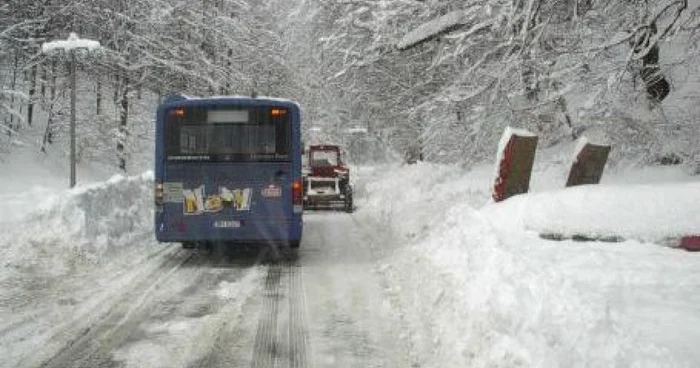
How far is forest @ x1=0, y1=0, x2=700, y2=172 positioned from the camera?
11.8 m

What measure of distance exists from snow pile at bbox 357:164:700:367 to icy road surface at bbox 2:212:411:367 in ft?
1.79

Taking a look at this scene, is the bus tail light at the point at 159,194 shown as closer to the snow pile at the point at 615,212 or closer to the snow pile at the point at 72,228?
the snow pile at the point at 72,228

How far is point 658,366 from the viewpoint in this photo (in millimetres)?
4152

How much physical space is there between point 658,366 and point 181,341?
4.19m

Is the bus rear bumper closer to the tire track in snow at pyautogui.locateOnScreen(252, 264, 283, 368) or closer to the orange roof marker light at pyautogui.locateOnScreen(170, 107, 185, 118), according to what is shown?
the tire track in snow at pyautogui.locateOnScreen(252, 264, 283, 368)

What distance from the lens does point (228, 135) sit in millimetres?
11641

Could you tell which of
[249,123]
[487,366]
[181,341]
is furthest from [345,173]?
[487,366]

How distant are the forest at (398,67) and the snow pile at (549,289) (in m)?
3.02

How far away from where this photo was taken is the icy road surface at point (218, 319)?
20.2ft

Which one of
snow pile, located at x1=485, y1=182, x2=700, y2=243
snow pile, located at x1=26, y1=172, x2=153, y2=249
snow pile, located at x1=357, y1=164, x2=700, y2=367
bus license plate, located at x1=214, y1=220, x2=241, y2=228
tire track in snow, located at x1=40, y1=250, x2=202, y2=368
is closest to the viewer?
snow pile, located at x1=357, y1=164, x2=700, y2=367

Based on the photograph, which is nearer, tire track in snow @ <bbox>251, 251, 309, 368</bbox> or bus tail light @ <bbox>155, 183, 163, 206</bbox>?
tire track in snow @ <bbox>251, 251, 309, 368</bbox>

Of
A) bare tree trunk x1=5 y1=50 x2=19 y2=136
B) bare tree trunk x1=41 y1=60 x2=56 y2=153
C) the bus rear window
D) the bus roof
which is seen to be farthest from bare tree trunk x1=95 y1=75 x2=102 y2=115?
the bus rear window

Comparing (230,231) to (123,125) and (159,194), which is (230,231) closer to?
(159,194)

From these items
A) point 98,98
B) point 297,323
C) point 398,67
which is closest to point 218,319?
point 297,323
